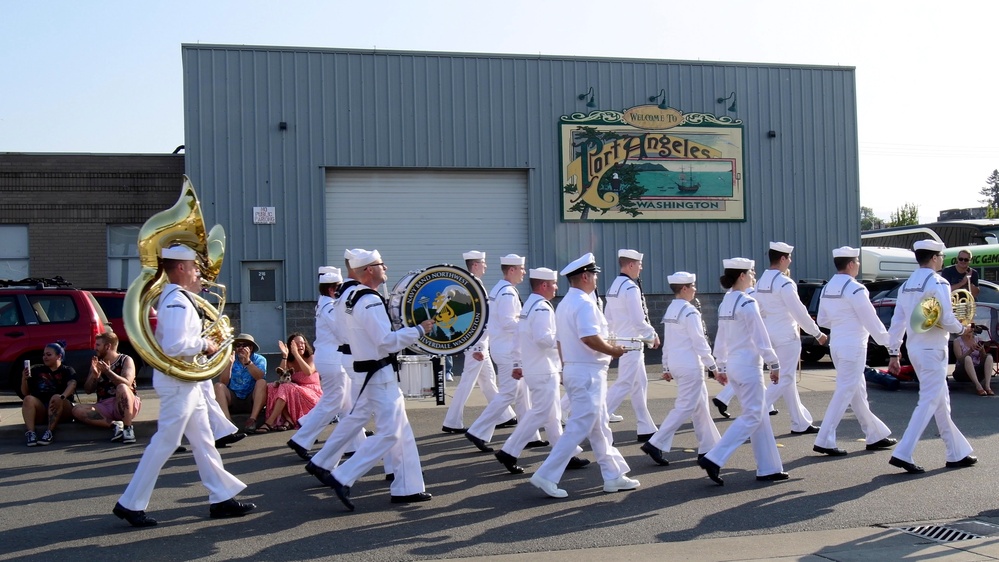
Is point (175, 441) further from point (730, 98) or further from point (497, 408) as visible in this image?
point (730, 98)


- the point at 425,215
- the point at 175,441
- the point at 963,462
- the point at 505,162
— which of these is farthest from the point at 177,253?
the point at 505,162

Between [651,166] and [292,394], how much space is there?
13097mm

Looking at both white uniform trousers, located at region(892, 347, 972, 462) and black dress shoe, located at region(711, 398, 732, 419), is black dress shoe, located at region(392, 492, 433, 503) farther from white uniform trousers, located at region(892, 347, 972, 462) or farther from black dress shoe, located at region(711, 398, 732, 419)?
black dress shoe, located at region(711, 398, 732, 419)

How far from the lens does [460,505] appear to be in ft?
24.9

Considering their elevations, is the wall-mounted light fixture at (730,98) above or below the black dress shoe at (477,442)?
above

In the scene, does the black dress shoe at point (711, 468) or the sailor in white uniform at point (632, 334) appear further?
the sailor in white uniform at point (632, 334)

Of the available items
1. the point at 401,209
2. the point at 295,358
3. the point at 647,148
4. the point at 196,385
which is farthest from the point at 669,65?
the point at 196,385

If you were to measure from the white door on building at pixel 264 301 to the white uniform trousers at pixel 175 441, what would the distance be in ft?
45.1

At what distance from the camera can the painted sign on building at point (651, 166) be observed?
2208 cm

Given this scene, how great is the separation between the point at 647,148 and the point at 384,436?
1617cm

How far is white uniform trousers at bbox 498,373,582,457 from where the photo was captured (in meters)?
8.41

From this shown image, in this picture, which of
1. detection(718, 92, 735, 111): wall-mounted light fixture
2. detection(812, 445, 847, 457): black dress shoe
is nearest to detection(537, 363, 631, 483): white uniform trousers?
detection(812, 445, 847, 457): black dress shoe

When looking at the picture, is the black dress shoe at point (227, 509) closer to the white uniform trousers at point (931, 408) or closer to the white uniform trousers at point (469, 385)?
the white uniform trousers at point (469, 385)

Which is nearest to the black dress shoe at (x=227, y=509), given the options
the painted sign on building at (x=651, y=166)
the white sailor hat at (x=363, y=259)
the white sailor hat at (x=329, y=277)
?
the white sailor hat at (x=363, y=259)
